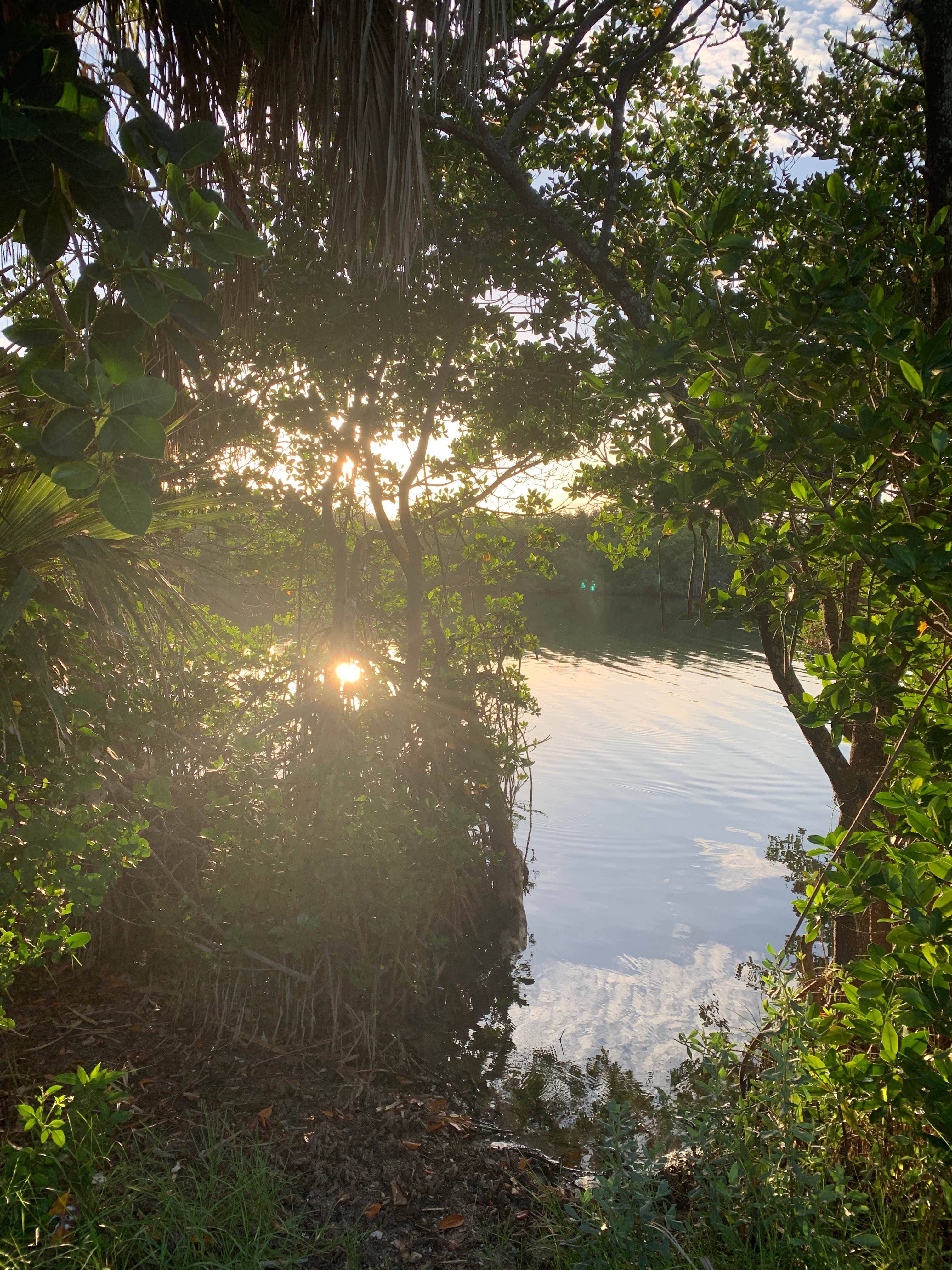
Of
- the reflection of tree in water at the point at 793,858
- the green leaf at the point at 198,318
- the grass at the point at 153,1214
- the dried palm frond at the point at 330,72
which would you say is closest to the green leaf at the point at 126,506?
the green leaf at the point at 198,318

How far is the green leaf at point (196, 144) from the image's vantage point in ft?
4.27

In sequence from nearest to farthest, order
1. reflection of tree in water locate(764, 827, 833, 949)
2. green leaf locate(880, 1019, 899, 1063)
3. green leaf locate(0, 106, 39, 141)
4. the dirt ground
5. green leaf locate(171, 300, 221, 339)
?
green leaf locate(0, 106, 39, 141) < green leaf locate(171, 300, 221, 339) < green leaf locate(880, 1019, 899, 1063) < the dirt ground < reflection of tree in water locate(764, 827, 833, 949)

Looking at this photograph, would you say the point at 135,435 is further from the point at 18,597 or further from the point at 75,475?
the point at 18,597

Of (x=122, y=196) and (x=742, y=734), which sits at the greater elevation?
(x=122, y=196)

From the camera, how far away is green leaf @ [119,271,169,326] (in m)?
1.24

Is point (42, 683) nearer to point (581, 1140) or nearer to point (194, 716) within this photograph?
point (194, 716)

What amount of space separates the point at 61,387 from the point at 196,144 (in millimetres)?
515

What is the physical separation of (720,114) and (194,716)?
4.68 m

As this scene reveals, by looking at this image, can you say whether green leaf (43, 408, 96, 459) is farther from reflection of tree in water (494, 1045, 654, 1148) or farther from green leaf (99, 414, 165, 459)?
reflection of tree in water (494, 1045, 654, 1148)

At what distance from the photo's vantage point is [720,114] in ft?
14.8

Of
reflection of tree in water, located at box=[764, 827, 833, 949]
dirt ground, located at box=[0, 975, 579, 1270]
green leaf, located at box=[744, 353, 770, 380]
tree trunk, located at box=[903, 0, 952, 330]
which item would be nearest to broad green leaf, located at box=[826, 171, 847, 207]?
green leaf, located at box=[744, 353, 770, 380]

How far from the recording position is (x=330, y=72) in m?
2.41

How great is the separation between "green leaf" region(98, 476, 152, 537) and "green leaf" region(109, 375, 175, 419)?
0.12 m

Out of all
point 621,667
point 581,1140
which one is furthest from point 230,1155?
point 621,667
